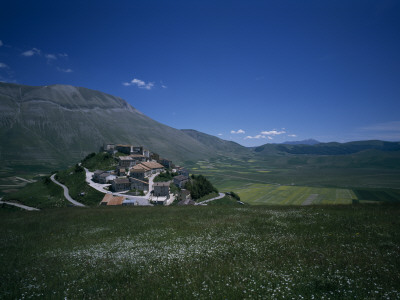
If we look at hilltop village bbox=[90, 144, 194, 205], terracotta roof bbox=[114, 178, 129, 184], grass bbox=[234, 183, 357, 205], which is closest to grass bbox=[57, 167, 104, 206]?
hilltop village bbox=[90, 144, 194, 205]

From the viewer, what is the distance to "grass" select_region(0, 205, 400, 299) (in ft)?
25.8

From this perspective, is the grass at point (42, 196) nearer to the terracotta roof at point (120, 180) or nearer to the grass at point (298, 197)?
the terracotta roof at point (120, 180)

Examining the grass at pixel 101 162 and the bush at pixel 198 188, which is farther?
the grass at pixel 101 162

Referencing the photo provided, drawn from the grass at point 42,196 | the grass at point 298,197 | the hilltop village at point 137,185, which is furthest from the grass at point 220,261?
the grass at point 298,197

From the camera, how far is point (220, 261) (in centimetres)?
1063

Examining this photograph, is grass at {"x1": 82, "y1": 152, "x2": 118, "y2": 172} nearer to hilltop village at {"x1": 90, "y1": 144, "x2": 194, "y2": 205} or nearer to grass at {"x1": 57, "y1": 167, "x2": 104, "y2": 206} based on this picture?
hilltop village at {"x1": 90, "y1": 144, "x2": 194, "y2": 205}

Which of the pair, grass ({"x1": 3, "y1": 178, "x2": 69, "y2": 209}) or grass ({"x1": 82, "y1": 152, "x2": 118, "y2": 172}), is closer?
grass ({"x1": 3, "y1": 178, "x2": 69, "y2": 209})

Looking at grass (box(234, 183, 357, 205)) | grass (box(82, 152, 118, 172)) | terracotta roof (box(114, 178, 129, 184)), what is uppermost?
grass (box(82, 152, 118, 172))

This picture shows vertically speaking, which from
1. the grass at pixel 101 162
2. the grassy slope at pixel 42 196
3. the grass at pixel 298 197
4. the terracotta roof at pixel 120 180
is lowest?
the grass at pixel 298 197

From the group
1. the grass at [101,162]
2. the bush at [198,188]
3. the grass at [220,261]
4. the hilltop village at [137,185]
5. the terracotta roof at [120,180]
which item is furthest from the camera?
the grass at [101,162]

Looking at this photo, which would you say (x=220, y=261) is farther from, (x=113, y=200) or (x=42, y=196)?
(x=42, y=196)

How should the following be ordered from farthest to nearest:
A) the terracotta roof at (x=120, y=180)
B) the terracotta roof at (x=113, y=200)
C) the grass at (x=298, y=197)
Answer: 1. the grass at (x=298, y=197)
2. the terracotta roof at (x=120, y=180)
3. the terracotta roof at (x=113, y=200)

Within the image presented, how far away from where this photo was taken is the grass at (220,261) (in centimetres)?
785

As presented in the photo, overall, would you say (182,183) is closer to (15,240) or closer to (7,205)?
(7,205)
